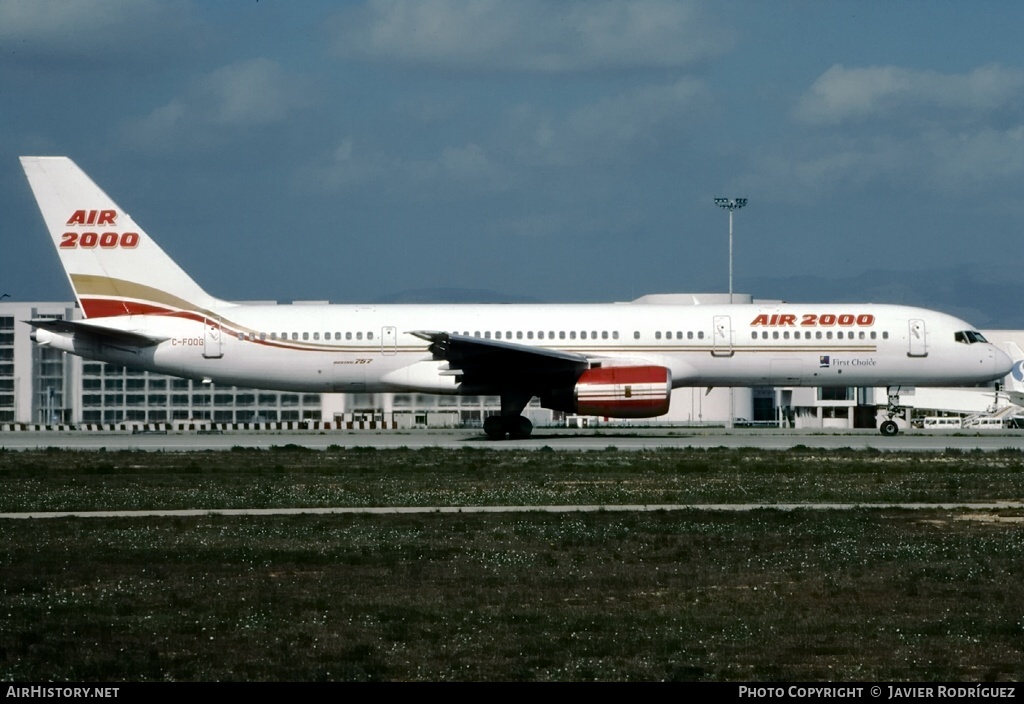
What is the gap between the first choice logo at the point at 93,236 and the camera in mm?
41000

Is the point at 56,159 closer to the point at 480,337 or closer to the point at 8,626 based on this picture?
the point at 480,337

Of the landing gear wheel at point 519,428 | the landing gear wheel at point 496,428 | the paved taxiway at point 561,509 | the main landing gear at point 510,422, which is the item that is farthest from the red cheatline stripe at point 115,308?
the paved taxiway at point 561,509

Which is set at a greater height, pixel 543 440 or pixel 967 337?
pixel 967 337

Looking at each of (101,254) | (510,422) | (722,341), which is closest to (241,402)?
(101,254)

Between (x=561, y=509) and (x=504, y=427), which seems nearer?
(x=561, y=509)

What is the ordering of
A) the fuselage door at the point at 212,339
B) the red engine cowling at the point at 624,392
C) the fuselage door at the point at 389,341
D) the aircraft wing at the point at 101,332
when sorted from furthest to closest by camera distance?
the fuselage door at the point at 212,339 < the fuselage door at the point at 389,341 < the aircraft wing at the point at 101,332 < the red engine cowling at the point at 624,392

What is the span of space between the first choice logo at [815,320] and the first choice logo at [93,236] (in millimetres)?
20053

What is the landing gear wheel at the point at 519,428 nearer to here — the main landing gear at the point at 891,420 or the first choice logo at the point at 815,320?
the first choice logo at the point at 815,320

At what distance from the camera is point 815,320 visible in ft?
134

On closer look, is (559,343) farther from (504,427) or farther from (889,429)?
(889,429)

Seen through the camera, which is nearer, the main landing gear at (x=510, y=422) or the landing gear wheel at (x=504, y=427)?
the main landing gear at (x=510, y=422)

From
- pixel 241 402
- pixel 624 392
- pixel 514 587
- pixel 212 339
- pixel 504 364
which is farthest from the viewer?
pixel 241 402

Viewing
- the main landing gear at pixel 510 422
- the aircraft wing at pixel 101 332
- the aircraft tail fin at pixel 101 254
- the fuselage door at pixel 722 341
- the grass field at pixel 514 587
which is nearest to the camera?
the grass field at pixel 514 587

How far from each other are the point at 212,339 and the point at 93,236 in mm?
5062
